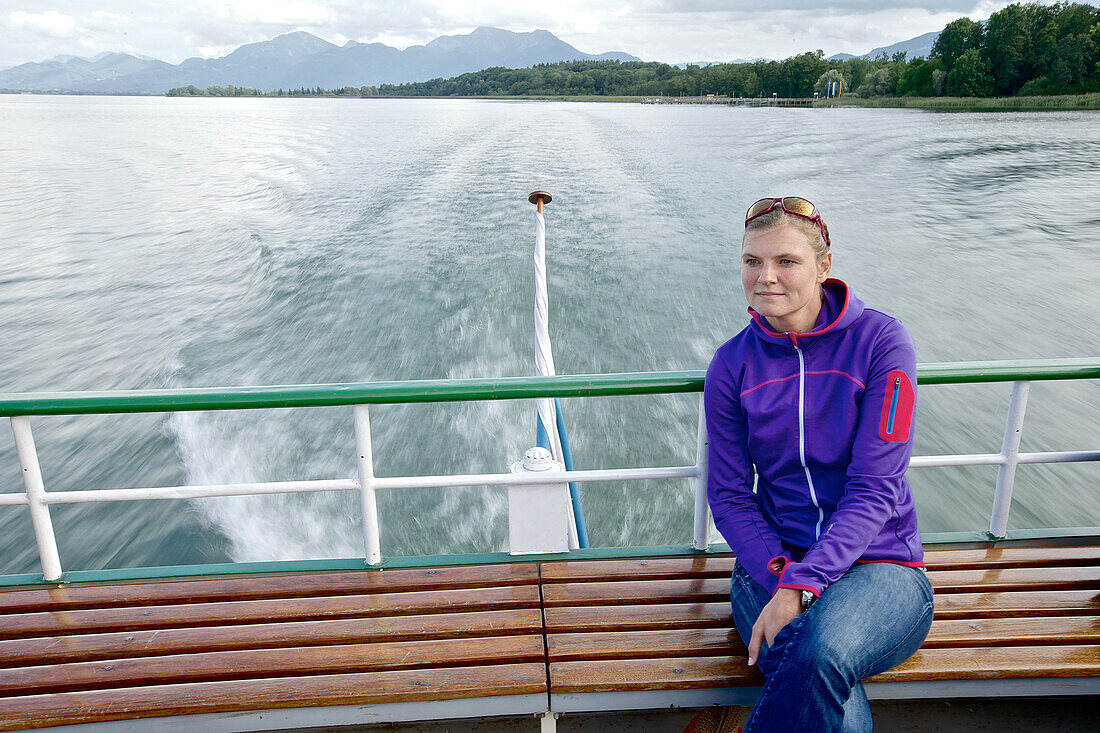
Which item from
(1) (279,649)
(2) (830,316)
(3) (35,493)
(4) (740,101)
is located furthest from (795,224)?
(4) (740,101)

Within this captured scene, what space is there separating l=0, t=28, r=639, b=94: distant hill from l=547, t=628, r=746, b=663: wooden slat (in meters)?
121

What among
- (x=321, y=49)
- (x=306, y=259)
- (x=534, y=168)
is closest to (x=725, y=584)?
(x=306, y=259)

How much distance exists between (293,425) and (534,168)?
983 cm

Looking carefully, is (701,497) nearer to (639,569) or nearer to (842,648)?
(639,569)

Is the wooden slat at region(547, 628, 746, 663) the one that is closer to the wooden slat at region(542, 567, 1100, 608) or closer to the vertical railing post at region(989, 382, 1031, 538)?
the wooden slat at region(542, 567, 1100, 608)

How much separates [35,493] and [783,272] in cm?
204

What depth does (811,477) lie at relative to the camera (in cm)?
165

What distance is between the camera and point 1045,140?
62.9 ft

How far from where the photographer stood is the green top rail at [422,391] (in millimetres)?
1833

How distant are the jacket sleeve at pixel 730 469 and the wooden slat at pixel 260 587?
0.61 m

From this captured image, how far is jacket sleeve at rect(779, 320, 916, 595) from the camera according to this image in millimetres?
1494

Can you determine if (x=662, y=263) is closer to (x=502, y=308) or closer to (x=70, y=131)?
(x=502, y=308)

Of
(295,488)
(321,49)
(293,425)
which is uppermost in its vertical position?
(321,49)

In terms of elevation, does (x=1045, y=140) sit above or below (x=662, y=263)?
above
